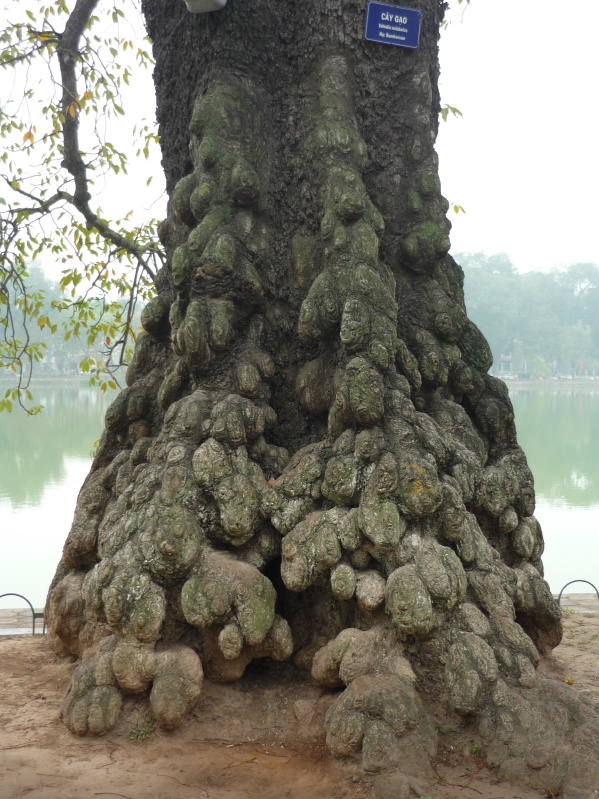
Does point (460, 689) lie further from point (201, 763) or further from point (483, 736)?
point (201, 763)

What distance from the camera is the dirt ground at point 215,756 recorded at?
9.29 ft

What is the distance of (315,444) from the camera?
3699 millimetres

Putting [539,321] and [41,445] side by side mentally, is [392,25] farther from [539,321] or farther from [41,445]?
[539,321]

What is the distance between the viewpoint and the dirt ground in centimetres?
283

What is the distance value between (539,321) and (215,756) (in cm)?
3915

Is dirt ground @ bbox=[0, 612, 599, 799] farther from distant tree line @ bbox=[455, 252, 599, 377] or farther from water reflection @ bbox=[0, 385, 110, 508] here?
distant tree line @ bbox=[455, 252, 599, 377]

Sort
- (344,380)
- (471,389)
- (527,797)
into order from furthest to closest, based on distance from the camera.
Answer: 1. (471,389)
2. (344,380)
3. (527,797)

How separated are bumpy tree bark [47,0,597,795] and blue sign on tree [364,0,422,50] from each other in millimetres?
69

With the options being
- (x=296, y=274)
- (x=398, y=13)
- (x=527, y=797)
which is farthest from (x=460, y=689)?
(x=398, y=13)

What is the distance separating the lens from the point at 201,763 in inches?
119

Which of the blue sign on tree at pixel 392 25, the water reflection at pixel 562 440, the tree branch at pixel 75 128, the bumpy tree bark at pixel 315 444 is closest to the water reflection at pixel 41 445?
the tree branch at pixel 75 128

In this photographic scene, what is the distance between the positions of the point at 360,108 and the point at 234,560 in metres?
2.43

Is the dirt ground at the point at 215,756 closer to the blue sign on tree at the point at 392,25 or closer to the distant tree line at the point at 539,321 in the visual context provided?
the blue sign on tree at the point at 392,25

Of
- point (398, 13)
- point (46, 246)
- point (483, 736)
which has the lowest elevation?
point (483, 736)
